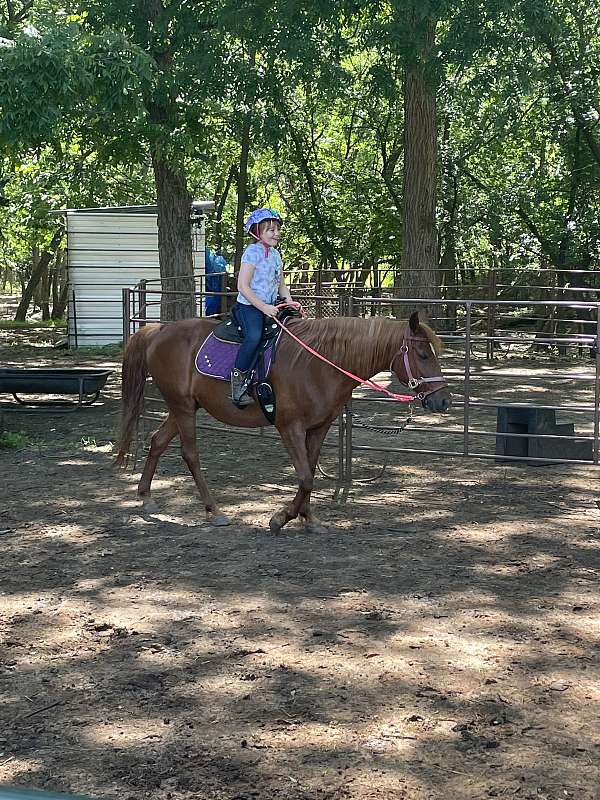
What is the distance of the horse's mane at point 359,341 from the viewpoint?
6.99 metres

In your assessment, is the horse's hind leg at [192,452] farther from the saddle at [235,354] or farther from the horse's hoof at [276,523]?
the horse's hoof at [276,523]

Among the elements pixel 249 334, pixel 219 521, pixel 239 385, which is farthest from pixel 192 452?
pixel 249 334

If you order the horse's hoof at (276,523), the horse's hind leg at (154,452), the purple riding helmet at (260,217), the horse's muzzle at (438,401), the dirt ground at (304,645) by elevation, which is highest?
the purple riding helmet at (260,217)

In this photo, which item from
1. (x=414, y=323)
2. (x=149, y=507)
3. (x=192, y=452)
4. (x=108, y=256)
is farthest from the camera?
(x=108, y=256)

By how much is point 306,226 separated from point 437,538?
2365 centimetres

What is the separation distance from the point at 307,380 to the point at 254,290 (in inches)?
28.8

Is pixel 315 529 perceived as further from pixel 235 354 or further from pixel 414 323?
pixel 414 323

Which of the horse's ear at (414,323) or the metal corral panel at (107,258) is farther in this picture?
the metal corral panel at (107,258)

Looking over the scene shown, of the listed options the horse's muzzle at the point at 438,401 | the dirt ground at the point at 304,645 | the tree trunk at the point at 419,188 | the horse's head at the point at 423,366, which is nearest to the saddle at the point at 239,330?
the horse's head at the point at 423,366

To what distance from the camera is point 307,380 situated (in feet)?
23.0

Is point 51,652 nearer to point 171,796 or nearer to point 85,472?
point 171,796

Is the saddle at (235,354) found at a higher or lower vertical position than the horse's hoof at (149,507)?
higher

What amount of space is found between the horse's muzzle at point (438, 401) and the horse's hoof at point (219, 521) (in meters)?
1.62

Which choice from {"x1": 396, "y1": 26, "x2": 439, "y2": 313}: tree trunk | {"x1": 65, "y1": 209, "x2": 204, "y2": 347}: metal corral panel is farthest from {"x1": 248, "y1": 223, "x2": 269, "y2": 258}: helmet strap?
{"x1": 65, "y1": 209, "x2": 204, "y2": 347}: metal corral panel
